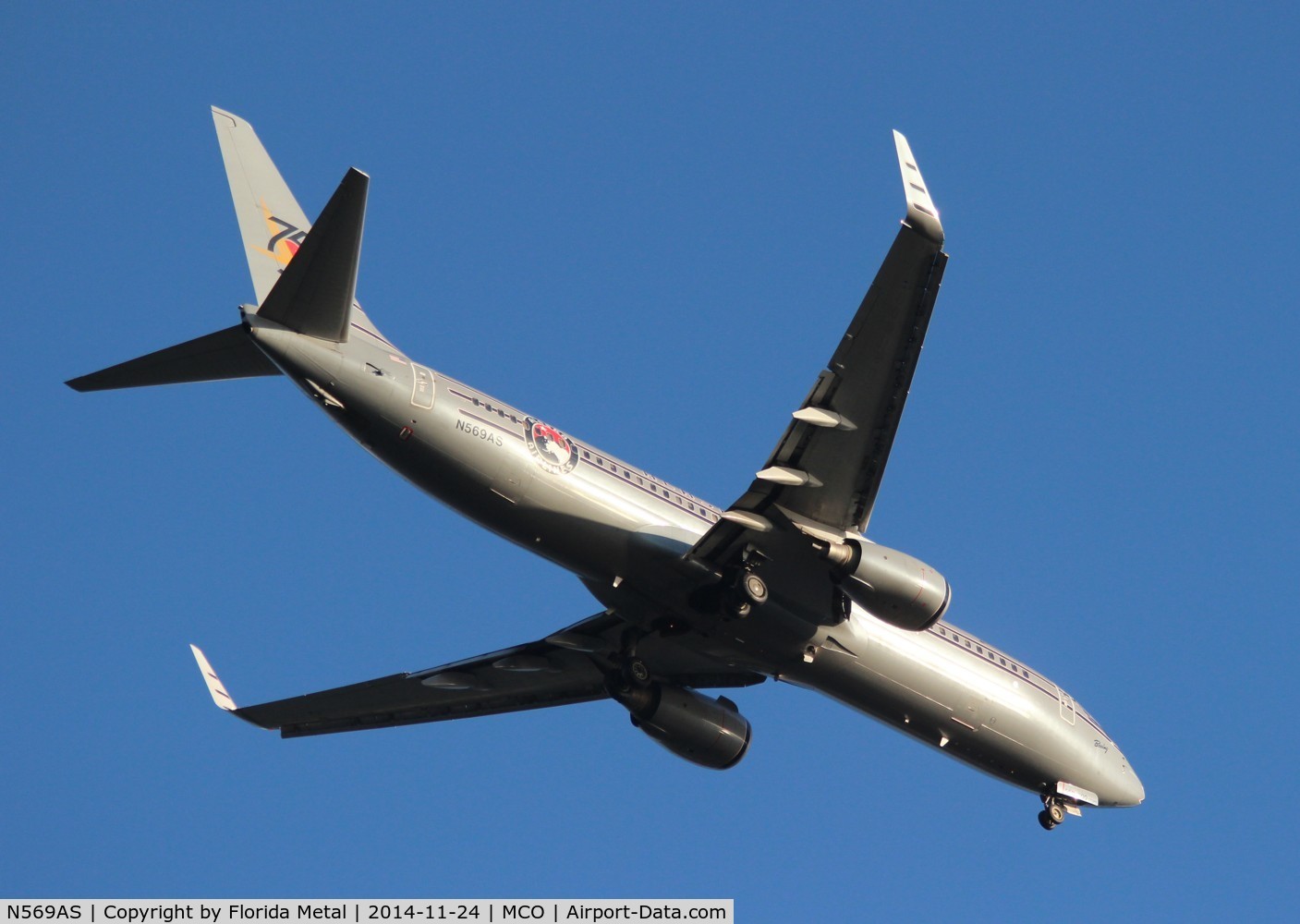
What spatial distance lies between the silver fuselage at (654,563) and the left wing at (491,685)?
211 centimetres

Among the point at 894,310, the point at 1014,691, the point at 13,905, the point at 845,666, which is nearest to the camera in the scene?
the point at 894,310

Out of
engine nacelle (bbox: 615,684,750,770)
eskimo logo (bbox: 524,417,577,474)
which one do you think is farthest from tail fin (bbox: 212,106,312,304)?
engine nacelle (bbox: 615,684,750,770)

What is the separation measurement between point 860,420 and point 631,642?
26.0ft

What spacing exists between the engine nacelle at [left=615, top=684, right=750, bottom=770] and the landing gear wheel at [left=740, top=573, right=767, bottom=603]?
16.3 feet

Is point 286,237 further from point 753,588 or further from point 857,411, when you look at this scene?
point 857,411

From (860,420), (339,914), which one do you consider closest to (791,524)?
(860,420)

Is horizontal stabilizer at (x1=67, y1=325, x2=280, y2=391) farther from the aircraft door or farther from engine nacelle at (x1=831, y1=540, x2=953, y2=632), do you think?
engine nacelle at (x1=831, y1=540, x2=953, y2=632)

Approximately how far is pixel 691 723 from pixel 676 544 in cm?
594

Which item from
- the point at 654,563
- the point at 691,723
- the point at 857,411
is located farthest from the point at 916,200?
the point at 691,723

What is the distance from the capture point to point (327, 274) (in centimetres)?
2478

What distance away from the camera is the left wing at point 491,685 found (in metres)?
32.2

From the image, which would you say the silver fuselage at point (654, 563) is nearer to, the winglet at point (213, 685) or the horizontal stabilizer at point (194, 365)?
the horizontal stabilizer at point (194, 365)

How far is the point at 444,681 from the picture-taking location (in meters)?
33.7

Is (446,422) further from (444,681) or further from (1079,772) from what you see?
(1079,772)
